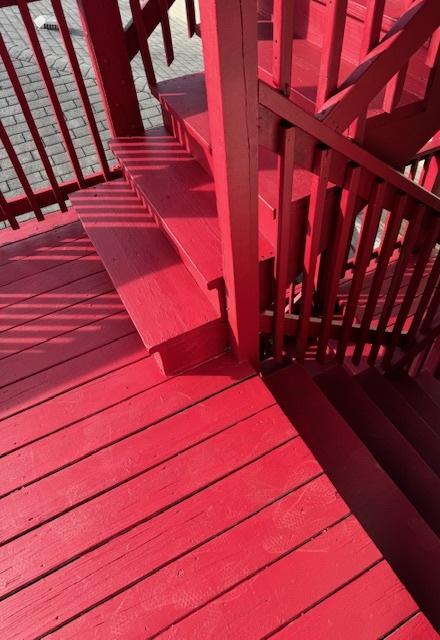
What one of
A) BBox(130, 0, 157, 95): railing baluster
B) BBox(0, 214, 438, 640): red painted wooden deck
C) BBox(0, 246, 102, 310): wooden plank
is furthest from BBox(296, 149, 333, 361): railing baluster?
BBox(130, 0, 157, 95): railing baluster

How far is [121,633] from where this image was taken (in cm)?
132

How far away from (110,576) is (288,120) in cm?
151

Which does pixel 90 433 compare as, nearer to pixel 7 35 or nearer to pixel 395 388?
pixel 395 388

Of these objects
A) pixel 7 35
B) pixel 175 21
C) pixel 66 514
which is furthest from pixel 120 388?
pixel 175 21

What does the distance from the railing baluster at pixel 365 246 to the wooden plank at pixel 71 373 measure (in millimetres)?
1047

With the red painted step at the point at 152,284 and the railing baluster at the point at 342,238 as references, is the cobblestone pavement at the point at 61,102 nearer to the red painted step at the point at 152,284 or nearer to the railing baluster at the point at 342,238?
the red painted step at the point at 152,284

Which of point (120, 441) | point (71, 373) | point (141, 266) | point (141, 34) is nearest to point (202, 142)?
point (141, 266)

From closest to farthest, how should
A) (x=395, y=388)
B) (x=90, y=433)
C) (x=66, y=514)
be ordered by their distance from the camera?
(x=66, y=514) → (x=90, y=433) → (x=395, y=388)

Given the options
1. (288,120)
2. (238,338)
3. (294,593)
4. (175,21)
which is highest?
(288,120)

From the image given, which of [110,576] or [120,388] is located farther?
[120,388]

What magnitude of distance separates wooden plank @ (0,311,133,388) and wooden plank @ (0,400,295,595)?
0.66 m

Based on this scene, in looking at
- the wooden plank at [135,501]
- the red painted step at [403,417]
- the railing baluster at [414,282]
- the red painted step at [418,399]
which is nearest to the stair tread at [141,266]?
the wooden plank at [135,501]

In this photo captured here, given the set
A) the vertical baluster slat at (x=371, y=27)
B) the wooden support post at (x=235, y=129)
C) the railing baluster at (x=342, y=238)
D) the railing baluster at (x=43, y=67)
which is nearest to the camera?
the wooden support post at (x=235, y=129)

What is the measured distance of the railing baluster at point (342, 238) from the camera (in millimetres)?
1544
